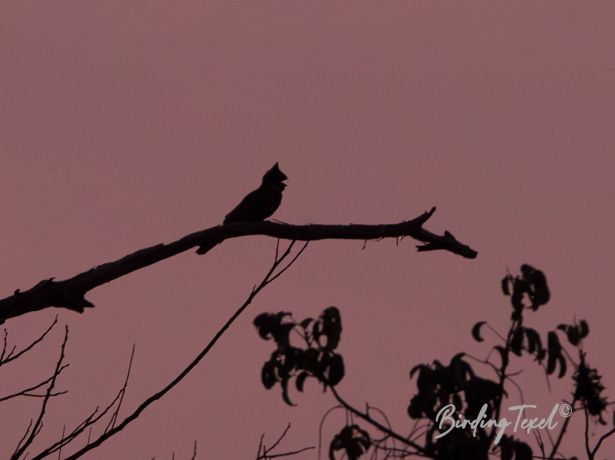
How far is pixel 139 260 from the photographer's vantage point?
4.56 meters

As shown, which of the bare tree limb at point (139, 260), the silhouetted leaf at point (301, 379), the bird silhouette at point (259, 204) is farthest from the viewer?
the bird silhouette at point (259, 204)

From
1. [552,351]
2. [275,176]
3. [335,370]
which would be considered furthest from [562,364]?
[275,176]

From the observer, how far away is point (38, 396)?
16.1 ft

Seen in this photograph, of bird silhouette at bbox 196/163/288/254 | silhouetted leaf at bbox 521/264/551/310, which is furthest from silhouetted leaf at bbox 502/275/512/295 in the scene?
bird silhouette at bbox 196/163/288/254

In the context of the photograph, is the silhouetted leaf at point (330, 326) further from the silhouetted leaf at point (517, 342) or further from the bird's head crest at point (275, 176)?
the bird's head crest at point (275, 176)

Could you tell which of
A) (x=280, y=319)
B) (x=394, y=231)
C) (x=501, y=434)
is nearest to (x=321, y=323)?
(x=280, y=319)

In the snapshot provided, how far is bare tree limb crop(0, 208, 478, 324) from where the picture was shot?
436cm

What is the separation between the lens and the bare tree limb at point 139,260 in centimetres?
436

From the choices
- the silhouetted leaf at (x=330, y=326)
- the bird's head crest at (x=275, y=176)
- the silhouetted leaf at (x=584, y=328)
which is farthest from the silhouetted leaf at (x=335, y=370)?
the bird's head crest at (x=275, y=176)

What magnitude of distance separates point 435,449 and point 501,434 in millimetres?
429

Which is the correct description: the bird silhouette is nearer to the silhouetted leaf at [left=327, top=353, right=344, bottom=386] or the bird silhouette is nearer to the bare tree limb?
the silhouetted leaf at [left=327, top=353, right=344, bottom=386]

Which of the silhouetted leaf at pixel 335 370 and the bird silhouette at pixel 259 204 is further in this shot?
the bird silhouette at pixel 259 204

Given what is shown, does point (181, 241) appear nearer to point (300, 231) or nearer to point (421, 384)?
point (300, 231)

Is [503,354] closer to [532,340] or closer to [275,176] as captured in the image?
[532,340]
